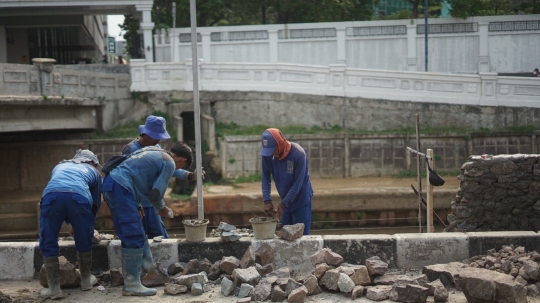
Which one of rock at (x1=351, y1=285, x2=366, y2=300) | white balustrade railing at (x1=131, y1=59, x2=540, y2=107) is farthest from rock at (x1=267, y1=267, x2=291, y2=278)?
white balustrade railing at (x1=131, y1=59, x2=540, y2=107)

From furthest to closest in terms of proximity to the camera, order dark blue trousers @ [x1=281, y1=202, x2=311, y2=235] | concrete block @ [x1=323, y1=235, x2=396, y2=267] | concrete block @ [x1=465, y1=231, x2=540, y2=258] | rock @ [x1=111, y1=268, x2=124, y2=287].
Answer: dark blue trousers @ [x1=281, y1=202, x2=311, y2=235]
concrete block @ [x1=323, y1=235, x2=396, y2=267]
concrete block @ [x1=465, y1=231, x2=540, y2=258]
rock @ [x1=111, y1=268, x2=124, y2=287]

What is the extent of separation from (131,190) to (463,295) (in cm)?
286

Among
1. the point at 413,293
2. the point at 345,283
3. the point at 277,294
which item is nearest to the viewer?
the point at 413,293

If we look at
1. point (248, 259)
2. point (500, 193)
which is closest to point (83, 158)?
point (248, 259)

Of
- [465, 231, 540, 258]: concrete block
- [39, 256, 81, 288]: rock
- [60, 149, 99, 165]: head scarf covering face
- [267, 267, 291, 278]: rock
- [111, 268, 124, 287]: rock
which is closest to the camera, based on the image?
[267, 267, 291, 278]: rock

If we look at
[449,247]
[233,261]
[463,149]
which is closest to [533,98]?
[463,149]

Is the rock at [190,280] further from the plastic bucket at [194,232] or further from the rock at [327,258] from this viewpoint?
the rock at [327,258]

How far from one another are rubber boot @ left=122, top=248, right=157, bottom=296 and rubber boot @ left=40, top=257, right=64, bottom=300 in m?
0.55

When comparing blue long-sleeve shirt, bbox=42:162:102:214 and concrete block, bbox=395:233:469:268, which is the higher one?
blue long-sleeve shirt, bbox=42:162:102:214

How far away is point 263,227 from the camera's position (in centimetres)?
627

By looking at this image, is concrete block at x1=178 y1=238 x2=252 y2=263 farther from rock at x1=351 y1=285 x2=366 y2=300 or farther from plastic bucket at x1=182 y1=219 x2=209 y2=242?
rock at x1=351 y1=285 x2=366 y2=300

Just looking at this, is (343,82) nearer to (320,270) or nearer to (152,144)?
(152,144)

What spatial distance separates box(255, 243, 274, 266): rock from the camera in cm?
605

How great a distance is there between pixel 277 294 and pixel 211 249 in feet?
3.88
